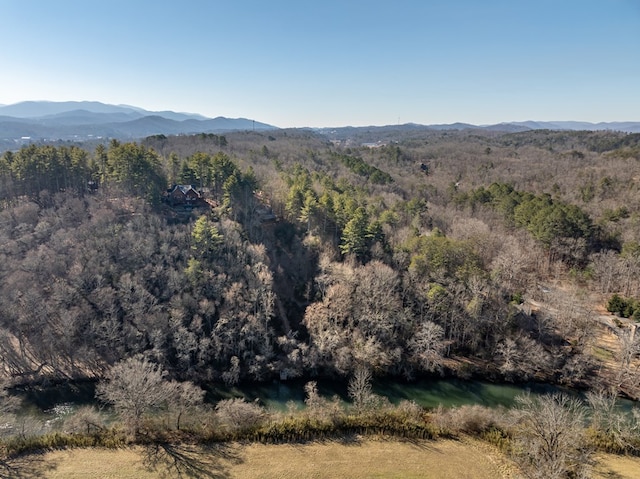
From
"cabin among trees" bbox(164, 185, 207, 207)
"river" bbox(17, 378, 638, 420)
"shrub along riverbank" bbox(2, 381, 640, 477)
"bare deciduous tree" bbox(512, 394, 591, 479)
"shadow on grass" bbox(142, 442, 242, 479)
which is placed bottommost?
"river" bbox(17, 378, 638, 420)

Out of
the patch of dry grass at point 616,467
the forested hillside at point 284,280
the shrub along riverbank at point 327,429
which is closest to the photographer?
the patch of dry grass at point 616,467

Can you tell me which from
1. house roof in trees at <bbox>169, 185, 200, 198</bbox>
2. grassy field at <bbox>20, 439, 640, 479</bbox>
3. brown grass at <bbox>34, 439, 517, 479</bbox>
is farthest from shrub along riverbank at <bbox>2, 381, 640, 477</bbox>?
house roof in trees at <bbox>169, 185, 200, 198</bbox>

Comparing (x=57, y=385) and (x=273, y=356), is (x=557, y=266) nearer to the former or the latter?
(x=273, y=356)

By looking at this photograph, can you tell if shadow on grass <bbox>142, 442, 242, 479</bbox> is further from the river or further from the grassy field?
the river

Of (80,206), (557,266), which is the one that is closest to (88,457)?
(80,206)

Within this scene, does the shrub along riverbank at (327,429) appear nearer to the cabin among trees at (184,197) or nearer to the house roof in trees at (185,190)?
the cabin among trees at (184,197)

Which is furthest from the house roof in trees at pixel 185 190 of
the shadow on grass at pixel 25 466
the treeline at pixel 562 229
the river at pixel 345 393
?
the treeline at pixel 562 229
